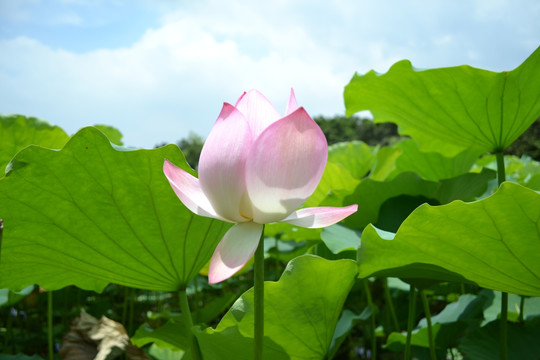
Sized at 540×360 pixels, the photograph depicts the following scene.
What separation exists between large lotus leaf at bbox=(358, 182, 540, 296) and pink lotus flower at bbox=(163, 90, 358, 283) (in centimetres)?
17

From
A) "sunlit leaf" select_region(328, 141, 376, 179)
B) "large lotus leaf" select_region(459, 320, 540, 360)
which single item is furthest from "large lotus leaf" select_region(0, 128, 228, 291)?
"sunlit leaf" select_region(328, 141, 376, 179)

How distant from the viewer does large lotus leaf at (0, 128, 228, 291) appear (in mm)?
668

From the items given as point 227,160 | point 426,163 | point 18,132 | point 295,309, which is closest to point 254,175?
point 227,160

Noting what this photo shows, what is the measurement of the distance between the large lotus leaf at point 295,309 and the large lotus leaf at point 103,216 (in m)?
0.12

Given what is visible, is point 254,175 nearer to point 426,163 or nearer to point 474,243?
point 474,243

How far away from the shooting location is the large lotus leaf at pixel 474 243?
0.56 metres

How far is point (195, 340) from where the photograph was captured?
68 cm

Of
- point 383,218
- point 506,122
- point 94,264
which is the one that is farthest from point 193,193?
point 506,122

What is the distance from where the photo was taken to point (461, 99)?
0.90 metres

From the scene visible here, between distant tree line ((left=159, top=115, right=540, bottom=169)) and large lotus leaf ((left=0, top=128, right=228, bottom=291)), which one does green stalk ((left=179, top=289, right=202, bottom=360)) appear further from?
distant tree line ((left=159, top=115, right=540, bottom=169))

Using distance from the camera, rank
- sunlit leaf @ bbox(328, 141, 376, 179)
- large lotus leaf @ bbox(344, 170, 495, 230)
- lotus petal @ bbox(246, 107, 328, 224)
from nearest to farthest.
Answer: lotus petal @ bbox(246, 107, 328, 224) → large lotus leaf @ bbox(344, 170, 495, 230) → sunlit leaf @ bbox(328, 141, 376, 179)

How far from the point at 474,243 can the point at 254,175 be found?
0.32 m

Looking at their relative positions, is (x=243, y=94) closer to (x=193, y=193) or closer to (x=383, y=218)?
(x=193, y=193)

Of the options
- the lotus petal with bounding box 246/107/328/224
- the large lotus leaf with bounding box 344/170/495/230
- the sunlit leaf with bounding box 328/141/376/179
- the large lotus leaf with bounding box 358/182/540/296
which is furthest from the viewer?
the sunlit leaf with bounding box 328/141/376/179
